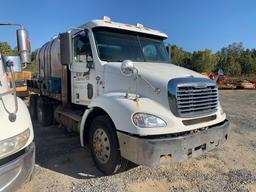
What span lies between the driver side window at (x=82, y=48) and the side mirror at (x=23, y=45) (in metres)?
1.54

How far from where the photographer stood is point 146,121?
365 centimetres

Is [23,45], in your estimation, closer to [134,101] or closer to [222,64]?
[134,101]

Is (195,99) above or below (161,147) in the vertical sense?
above

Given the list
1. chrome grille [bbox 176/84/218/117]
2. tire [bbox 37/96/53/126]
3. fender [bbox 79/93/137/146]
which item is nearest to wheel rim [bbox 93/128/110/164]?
fender [bbox 79/93/137/146]

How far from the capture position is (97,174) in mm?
4414

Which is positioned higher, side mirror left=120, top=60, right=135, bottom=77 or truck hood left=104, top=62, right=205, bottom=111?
side mirror left=120, top=60, right=135, bottom=77

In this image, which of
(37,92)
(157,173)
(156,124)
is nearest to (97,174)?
(157,173)

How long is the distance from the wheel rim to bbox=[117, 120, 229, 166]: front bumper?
47 centimetres

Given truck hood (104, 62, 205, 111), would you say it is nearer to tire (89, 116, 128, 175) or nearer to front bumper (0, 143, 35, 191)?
tire (89, 116, 128, 175)

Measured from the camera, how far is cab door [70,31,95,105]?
5141 millimetres

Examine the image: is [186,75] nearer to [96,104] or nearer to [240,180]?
[96,104]

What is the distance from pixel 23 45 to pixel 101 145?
2.00 meters

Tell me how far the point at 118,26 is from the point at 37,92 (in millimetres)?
4934

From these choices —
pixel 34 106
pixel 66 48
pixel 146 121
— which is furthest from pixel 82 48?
pixel 34 106
